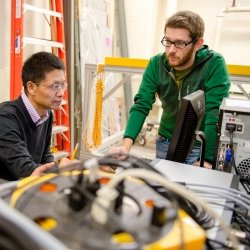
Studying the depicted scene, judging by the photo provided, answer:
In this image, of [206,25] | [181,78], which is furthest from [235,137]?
[206,25]

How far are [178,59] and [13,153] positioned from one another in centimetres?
89

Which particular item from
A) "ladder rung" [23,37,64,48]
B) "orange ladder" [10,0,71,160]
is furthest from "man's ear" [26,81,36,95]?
"ladder rung" [23,37,64,48]

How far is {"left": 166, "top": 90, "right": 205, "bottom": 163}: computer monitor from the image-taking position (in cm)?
89

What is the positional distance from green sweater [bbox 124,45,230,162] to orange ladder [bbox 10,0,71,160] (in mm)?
1006

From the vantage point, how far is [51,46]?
8.33 ft

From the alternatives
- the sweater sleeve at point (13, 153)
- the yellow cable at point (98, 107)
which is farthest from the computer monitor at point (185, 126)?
the yellow cable at point (98, 107)

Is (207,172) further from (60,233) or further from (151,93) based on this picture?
(151,93)

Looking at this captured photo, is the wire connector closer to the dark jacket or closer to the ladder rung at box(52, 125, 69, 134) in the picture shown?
the dark jacket

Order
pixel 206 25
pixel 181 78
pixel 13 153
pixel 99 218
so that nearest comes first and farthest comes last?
pixel 99 218 < pixel 13 153 < pixel 181 78 < pixel 206 25

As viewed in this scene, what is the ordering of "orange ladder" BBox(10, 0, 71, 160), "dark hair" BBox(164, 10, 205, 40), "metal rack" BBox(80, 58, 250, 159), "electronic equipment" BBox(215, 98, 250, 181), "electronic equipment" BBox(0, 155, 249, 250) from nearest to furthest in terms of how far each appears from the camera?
"electronic equipment" BBox(0, 155, 249, 250), "electronic equipment" BBox(215, 98, 250, 181), "dark hair" BBox(164, 10, 205, 40), "metal rack" BBox(80, 58, 250, 159), "orange ladder" BBox(10, 0, 71, 160)

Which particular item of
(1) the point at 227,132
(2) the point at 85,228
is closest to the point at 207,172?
(1) the point at 227,132

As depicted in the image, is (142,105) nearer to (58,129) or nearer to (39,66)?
(39,66)

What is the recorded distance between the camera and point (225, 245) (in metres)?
0.50

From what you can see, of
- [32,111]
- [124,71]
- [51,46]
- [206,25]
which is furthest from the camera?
[206,25]
